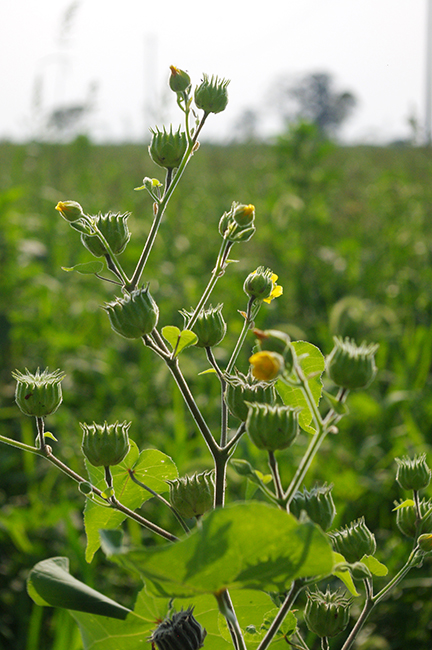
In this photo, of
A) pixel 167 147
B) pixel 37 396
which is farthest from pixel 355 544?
pixel 167 147

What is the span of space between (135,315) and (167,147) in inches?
8.5

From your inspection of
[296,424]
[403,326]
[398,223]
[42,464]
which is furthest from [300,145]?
[296,424]

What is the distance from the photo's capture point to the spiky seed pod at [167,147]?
65 centimetres

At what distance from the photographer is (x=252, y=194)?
19.6 feet

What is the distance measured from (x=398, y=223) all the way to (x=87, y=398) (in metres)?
3.10

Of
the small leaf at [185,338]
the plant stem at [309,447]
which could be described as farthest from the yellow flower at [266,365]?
the small leaf at [185,338]

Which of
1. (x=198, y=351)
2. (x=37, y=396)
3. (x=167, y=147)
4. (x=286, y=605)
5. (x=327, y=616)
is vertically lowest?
(x=198, y=351)

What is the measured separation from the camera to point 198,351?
3.20 meters

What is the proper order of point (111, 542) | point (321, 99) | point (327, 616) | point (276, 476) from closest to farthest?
1. point (111, 542)
2. point (276, 476)
3. point (327, 616)
4. point (321, 99)

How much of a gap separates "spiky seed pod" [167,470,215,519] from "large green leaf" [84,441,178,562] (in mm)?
74

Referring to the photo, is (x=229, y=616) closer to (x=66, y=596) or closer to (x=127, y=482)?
(x=66, y=596)

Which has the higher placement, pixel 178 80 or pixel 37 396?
pixel 178 80

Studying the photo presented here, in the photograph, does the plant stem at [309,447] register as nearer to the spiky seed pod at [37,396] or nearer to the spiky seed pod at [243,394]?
the spiky seed pod at [243,394]

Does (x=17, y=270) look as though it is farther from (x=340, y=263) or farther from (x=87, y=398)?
(x=340, y=263)
